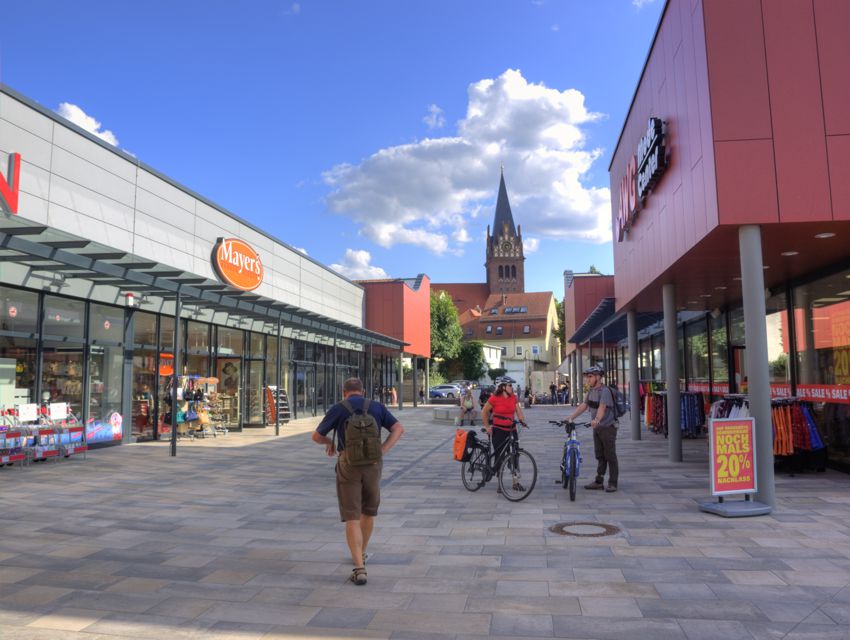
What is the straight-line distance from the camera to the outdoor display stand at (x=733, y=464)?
24.1 ft

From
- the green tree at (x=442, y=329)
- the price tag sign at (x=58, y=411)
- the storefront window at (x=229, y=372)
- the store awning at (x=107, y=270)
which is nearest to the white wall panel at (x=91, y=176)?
the store awning at (x=107, y=270)

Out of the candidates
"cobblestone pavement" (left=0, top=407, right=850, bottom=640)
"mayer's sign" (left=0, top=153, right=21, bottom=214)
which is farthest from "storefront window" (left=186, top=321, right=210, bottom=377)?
"cobblestone pavement" (left=0, top=407, right=850, bottom=640)

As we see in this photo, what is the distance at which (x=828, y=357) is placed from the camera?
10375 mm

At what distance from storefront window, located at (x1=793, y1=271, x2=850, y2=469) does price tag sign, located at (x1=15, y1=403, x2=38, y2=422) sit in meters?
13.2

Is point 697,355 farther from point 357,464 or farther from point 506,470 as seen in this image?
point 357,464

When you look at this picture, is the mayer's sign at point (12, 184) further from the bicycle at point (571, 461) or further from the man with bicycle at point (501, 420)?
the bicycle at point (571, 461)

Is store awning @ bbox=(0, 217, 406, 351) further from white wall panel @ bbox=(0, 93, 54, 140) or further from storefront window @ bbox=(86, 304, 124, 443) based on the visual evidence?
white wall panel @ bbox=(0, 93, 54, 140)

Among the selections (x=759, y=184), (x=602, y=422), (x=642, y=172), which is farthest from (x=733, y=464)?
(x=642, y=172)

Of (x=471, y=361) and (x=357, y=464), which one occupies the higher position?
(x=471, y=361)

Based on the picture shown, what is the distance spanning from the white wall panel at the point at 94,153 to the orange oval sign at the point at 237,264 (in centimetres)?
403

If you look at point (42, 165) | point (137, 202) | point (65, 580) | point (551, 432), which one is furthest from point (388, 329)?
point (65, 580)

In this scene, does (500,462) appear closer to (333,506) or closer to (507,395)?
(507,395)

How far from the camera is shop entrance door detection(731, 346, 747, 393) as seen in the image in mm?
14763

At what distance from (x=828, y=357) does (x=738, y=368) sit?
15.4ft
